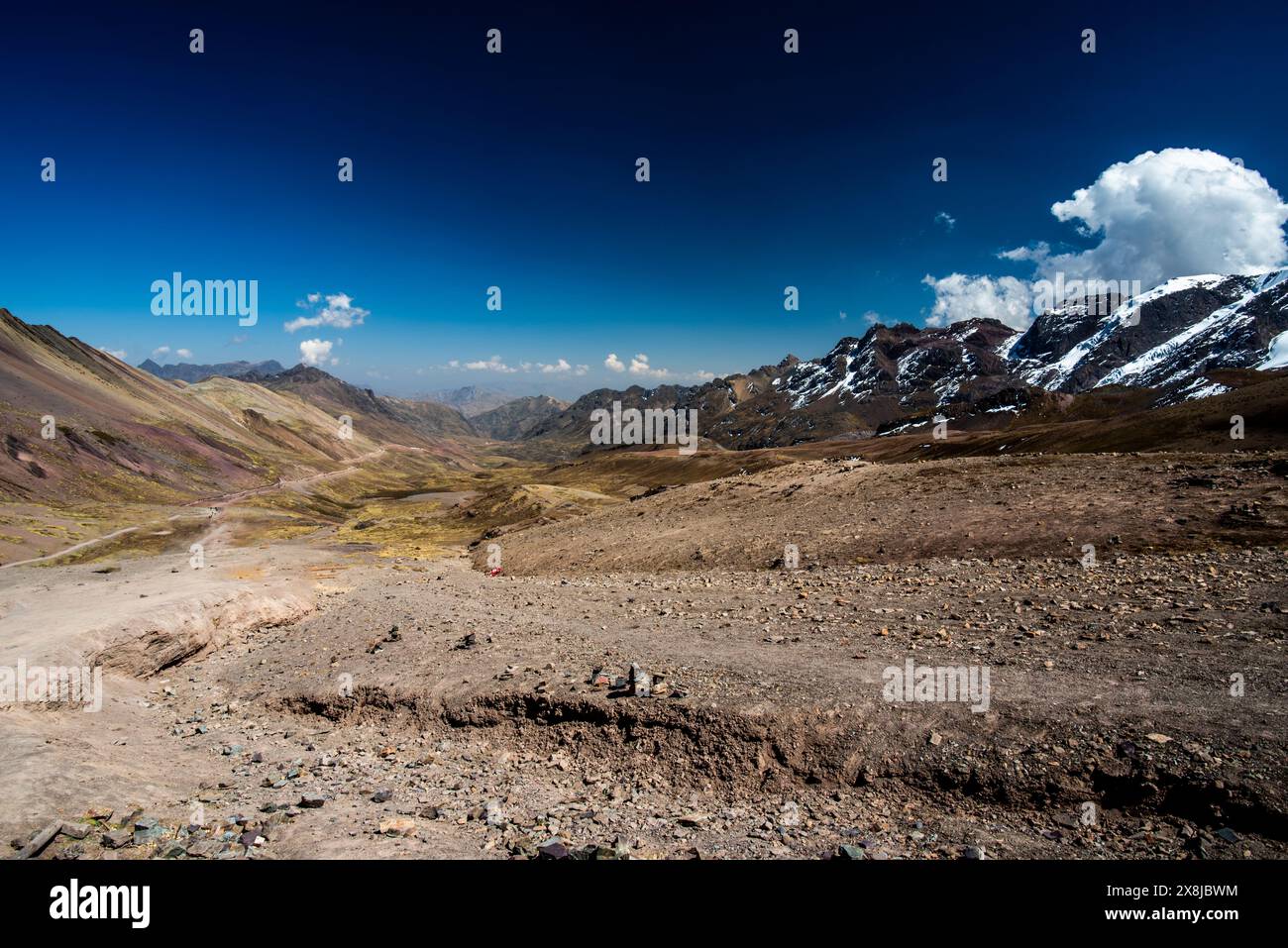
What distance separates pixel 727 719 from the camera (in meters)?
12.9

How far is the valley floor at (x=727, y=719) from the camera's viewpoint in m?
9.90

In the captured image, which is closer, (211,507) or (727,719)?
(727,719)

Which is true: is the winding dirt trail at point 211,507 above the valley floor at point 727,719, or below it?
above

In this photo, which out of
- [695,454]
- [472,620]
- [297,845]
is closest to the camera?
[297,845]

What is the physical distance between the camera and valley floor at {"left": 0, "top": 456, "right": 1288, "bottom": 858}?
9898mm

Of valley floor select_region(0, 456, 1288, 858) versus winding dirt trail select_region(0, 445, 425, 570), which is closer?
valley floor select_region(0, 456, 1288, 858)

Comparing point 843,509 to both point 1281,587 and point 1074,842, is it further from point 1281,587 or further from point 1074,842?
point 1074,842

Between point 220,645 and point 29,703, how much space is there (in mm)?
9993

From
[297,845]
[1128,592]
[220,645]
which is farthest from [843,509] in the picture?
[220,645]

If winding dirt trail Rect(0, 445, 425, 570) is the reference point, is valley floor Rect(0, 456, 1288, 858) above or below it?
below

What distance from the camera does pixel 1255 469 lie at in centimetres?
2541

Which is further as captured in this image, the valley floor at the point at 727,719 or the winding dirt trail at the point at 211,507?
the winding dirt trail at the point at 211,507

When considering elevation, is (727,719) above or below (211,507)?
below
